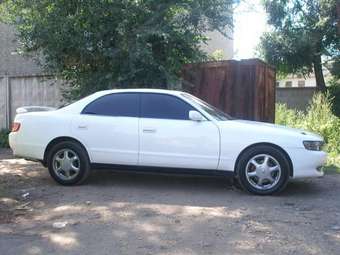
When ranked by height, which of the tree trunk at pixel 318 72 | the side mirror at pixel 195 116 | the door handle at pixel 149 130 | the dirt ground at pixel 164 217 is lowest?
the dirt ground at pixel 164 217

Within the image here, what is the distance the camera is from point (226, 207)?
677cm

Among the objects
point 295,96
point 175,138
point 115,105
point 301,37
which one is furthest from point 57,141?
point 301,37

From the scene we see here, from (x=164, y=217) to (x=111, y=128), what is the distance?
2175mm

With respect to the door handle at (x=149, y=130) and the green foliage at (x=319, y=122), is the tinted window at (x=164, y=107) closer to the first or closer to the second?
the door handle at (x=149, y=130)

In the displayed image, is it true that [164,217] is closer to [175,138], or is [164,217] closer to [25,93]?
[175,138]

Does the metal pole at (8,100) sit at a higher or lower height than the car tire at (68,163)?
higher

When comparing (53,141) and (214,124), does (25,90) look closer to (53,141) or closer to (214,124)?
(53,141)

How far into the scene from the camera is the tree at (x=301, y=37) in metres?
24.1

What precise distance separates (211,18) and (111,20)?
208cm

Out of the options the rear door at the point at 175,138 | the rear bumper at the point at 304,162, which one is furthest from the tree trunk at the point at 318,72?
the rear door at the point at 175,138

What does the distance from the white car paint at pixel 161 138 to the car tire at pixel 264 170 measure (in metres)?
0.11

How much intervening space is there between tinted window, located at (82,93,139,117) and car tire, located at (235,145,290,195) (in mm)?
1837

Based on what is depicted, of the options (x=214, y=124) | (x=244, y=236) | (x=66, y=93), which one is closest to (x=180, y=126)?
(x=214, y=124)

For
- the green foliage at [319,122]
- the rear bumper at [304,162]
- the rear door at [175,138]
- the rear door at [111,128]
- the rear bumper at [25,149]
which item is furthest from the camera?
the green foliage at [319,122]
